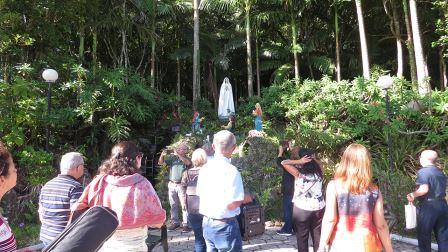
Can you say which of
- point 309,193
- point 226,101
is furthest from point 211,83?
point 309,193

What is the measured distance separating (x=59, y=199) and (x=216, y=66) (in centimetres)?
1638

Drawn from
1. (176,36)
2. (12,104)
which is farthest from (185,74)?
(12,104)

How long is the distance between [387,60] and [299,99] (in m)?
8.60

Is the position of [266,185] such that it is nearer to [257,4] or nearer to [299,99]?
[299,99]

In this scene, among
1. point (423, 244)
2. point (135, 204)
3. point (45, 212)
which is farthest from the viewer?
point (423, 244)

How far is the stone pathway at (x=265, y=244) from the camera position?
593 centimetres

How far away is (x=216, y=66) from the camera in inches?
766

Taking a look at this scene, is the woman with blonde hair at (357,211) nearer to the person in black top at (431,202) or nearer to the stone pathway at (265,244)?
the person in black top at (431,202)

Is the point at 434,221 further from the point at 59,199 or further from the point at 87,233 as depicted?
the point at 87,233

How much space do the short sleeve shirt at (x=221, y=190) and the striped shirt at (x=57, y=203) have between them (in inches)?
44.2

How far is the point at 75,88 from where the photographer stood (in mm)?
10961

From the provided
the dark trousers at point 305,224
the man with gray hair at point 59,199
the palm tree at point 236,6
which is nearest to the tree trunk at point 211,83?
the palm tree at point 236,6

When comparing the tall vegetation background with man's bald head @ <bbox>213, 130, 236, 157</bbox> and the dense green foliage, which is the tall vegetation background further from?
man's bald head @ <bbox>213, 130, 236, 157</bbox>

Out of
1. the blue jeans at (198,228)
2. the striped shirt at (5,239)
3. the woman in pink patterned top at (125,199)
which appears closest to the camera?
the striped shirt at (5,239)
